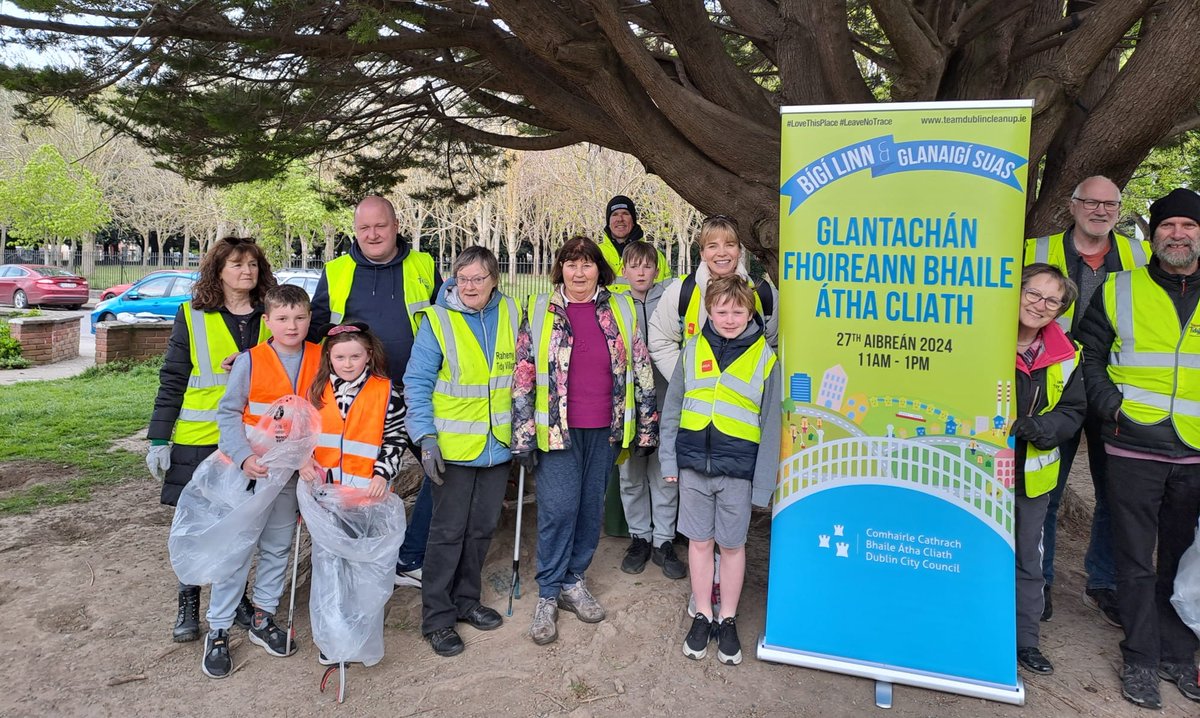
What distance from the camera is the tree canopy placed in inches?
153

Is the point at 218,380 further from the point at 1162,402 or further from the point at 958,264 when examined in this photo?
the point at 1162,402

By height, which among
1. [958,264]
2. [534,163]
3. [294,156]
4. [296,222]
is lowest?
[958,264]

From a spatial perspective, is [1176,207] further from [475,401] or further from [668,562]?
[475,401]

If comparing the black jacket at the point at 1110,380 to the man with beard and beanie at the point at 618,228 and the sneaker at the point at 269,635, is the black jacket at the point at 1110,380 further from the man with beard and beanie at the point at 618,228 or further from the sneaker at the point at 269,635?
the sneaker at the point at 269,635

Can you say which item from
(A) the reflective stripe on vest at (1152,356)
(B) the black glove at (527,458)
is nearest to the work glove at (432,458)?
(B) the black glove at (527,458)

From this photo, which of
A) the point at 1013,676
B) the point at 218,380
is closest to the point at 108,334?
the point at 218,380

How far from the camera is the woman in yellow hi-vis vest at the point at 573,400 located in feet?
11.6

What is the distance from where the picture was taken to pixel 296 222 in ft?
96.9

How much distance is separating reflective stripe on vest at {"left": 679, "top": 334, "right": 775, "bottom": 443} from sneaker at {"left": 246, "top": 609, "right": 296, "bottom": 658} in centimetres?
212

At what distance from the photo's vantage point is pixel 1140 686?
3154 mm

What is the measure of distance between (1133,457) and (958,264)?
1.19 metres

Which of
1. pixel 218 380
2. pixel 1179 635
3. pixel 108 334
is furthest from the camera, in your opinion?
pixel 108 334

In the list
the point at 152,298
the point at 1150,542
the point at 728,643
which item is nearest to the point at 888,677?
the point at 728,643

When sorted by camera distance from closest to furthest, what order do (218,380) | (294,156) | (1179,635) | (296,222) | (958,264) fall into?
(958,264), (1179,635), (218,380), (294,156), (296,222)
